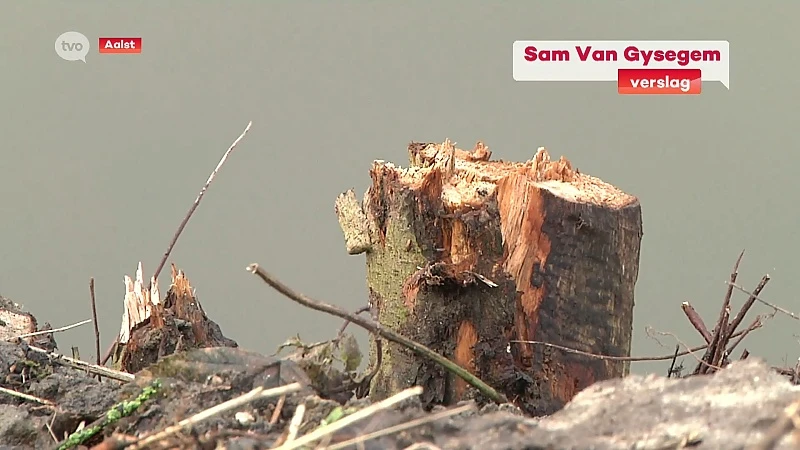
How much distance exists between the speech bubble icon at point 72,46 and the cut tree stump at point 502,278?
4.48 feet

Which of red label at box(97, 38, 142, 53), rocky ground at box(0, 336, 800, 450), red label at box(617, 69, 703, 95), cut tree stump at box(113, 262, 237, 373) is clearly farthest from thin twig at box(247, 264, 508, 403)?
red label at box(97, 38, 142, 53)

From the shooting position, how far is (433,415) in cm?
48

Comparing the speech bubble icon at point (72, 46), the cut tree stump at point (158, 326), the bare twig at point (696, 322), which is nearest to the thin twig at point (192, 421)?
the cut tree stump at point (158, 326)

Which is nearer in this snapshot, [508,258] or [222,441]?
[222,441]

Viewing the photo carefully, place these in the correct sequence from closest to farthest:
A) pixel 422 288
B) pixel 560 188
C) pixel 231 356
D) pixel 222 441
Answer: pixel 222 441 → pixel 231 356 → pixel 422 288 → pixel 560 188

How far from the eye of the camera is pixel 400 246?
1.16m

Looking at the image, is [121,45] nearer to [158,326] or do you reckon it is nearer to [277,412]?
[158,326]

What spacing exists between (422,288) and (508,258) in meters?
0.17

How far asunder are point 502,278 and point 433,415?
61cm

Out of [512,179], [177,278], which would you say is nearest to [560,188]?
[512,179]

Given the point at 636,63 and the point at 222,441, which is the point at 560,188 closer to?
the point at 222,441

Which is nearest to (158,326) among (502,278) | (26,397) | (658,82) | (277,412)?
(26,397)

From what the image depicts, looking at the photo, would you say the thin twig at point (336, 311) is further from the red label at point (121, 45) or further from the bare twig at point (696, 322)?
the red label at point (121, 45)

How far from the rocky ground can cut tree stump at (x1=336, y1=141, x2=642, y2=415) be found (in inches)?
16.8
